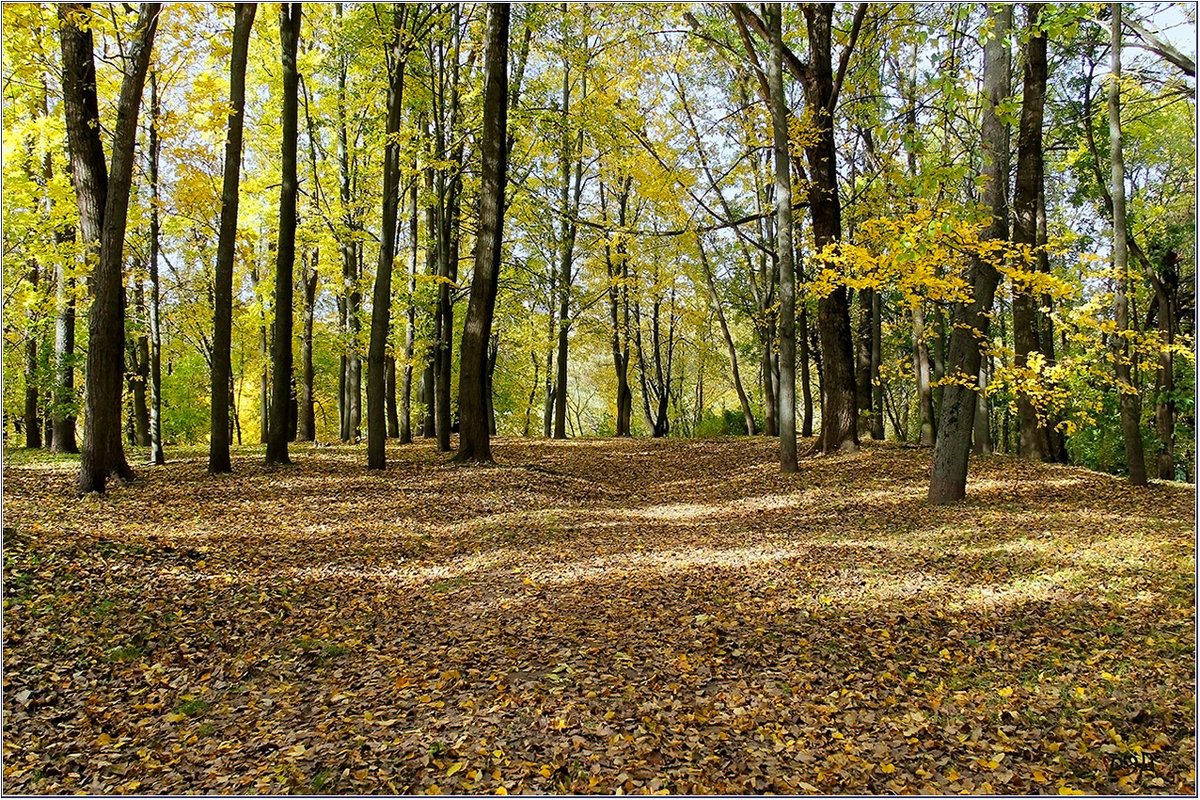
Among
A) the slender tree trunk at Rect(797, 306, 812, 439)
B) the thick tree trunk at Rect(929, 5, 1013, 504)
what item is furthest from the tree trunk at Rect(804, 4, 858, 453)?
the slender tree trunk at Rect(797, 306, 812, 439)

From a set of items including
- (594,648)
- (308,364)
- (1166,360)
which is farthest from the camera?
(308,364)

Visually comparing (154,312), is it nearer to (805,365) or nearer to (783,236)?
(783,236)

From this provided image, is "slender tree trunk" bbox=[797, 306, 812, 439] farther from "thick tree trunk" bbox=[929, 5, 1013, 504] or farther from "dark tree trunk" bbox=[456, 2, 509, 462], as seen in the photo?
"dark tree trunk" bbox=[456, 2, 509, 462]

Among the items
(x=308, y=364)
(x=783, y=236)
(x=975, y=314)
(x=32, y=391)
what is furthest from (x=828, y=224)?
(x=32, y=391)

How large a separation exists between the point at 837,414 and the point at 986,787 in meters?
11.9

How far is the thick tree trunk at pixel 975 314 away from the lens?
8.74 meters

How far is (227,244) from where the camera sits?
12.1 meters

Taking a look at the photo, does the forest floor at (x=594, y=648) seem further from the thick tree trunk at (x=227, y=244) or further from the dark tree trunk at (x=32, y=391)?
the dark tree trunk at (x=32, y=391)

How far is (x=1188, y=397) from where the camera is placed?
16.4 m

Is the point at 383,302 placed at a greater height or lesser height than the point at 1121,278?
greater

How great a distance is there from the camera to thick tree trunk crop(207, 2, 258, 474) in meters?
11.6

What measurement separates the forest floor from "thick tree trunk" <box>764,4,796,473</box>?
3334 mm

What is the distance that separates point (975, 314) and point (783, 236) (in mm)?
4325

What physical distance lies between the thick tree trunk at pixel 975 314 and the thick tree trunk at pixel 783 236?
3.46m
